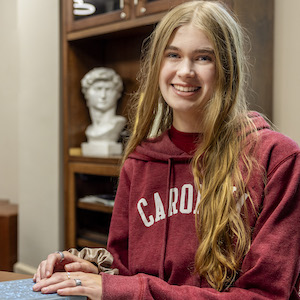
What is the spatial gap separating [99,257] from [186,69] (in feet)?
1.83

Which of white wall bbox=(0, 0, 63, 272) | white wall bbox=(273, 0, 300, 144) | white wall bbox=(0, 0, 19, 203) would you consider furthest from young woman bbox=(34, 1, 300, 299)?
white wall bbox=(0, 0, 19, 203)

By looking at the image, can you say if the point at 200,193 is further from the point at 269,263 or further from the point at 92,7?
the point at 92,7

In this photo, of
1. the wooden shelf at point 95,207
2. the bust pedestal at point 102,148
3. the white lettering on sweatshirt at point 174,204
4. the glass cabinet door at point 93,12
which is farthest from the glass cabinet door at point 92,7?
the white lettering on sweatshirt at point 174,204

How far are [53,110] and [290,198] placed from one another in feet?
6.77

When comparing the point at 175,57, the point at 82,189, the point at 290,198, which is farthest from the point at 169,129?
the point at 82,189

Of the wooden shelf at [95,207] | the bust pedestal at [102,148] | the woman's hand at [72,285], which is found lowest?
the wooden shelf at [95,207]

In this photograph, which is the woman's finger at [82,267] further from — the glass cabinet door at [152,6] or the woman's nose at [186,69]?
the glass cabinet door at [152,6]

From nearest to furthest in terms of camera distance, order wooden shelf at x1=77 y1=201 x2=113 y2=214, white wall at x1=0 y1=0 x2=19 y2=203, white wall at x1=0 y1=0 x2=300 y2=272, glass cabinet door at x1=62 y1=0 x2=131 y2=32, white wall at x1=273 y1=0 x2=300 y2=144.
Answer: white wall at x1=273 y1=0 x2=300 y2=144
glass cabinet door at x1=62 y1=0 x2=131 y2=32
wooden shelf at x1=77 y1=201 x2=113 y2=214
white wall at x1=0 y1=0 x2=300 y2=272
white wall at x1=0 y1=0 x2=19 y2=203

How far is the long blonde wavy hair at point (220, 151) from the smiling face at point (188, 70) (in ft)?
0.05

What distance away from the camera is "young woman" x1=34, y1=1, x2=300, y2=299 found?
1.04m

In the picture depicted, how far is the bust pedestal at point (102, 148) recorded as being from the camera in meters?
2.65

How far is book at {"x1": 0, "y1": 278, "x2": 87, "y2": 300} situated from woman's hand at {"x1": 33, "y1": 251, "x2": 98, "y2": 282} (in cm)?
7

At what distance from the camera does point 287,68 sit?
2143 millimetres

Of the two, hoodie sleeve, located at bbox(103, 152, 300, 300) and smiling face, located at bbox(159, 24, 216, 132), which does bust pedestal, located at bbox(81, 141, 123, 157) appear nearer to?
smiling face, located at bbox(159, 24, 216, 132)
